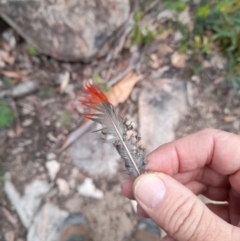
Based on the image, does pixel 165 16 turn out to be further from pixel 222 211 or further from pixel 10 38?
pixel 222 211

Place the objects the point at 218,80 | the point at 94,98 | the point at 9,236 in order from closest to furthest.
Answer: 1. the point at 94,98
2. the point at 9,236
3. the point at 218,80

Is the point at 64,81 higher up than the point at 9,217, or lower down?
higher up

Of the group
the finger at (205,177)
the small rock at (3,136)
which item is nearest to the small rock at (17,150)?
the small rock at (3,136)

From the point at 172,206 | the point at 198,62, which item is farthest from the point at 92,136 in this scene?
the point at 172,206

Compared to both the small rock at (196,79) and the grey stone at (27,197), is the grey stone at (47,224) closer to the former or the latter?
the grey stone at (27,197)

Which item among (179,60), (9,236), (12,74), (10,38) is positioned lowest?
(9,236)

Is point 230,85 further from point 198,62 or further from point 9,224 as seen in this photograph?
point 9,224

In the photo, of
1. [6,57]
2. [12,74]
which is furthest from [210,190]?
[6,57]
